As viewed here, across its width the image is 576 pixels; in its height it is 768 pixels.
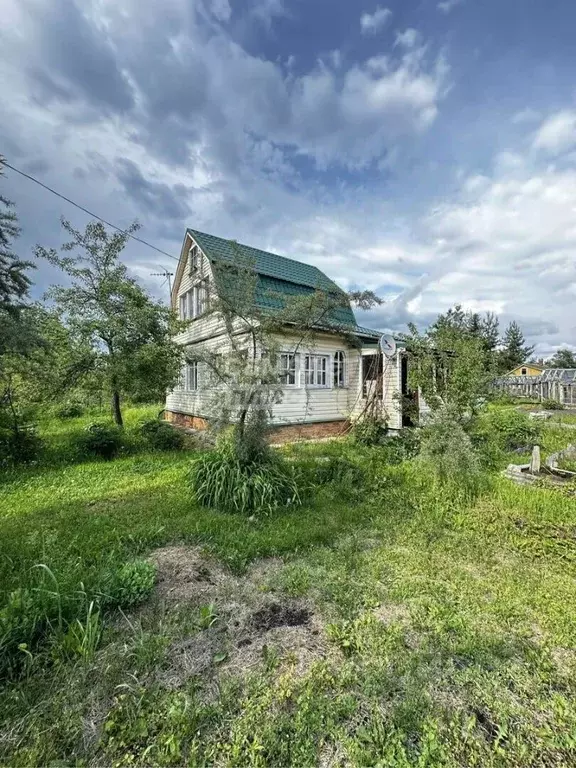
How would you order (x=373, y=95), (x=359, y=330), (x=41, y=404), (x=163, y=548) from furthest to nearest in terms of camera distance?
(x=359, y=330) → (x=41, y=404) → (x=373, y=95) → (x=163, y=548)

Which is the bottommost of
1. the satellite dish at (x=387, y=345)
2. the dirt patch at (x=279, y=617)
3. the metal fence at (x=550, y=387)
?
the dirt patch at (x=279, y=617)

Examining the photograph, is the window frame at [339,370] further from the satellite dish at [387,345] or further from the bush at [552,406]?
the bush at [552,406]

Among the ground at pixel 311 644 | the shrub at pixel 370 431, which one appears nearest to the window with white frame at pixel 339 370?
the shrub at pixel 370 431

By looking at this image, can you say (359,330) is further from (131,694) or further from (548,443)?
(131,694)

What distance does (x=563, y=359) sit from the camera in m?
58.2

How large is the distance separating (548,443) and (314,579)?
882cm

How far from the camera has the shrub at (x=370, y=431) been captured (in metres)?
9.45

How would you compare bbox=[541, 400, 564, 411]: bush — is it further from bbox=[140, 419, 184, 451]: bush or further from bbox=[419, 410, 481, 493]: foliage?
bbox=[140, 419, 184, 451]: bush

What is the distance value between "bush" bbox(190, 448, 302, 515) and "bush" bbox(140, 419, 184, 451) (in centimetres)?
395

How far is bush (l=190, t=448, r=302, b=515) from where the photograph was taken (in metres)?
4.77

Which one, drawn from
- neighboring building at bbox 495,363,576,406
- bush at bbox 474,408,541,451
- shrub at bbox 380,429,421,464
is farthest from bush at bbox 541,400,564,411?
shrub at bbox 380,429,421,464

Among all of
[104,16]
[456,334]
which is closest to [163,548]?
[456,334]

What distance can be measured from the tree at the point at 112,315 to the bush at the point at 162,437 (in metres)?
1.13

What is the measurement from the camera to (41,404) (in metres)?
8.45
